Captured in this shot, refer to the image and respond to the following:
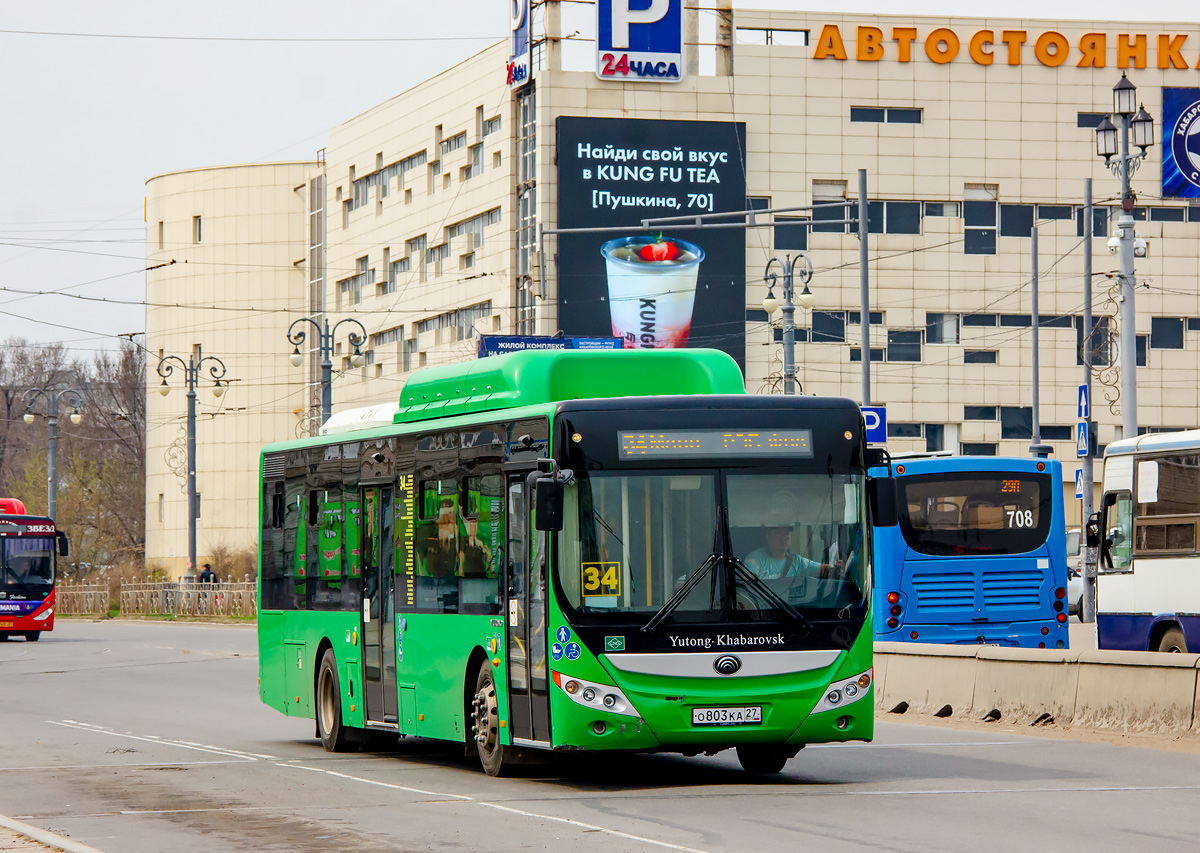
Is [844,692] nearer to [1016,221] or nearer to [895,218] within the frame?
[895,218]

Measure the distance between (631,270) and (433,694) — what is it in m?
54.3

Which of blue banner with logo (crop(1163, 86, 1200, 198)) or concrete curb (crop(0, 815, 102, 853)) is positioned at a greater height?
blue banner with logo (crop(1163, 86, 1200, 198))

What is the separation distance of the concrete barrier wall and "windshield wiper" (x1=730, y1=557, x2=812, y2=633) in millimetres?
4771

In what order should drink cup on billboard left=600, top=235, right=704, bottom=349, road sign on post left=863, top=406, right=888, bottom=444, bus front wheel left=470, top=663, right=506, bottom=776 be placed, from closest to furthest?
1. bus front wheel left=470, top=663, right=506, bottom=776
2. road sign on post left=863, top=406, right=888, bottom=444
3. drink cup on billboard left=600, top=235, right=704, bottom=349

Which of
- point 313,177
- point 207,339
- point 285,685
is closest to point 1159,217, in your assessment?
point 313,177

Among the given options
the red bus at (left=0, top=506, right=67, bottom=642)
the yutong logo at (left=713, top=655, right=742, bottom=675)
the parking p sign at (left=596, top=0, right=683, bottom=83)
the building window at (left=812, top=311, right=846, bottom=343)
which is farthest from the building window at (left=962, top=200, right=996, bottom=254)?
the yutong logo at (left=713, top=655, right=742, bottom=675)

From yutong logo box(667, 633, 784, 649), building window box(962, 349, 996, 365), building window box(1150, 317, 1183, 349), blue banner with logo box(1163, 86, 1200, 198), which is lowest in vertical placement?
yutong logo box(667, 633, 784, 649)

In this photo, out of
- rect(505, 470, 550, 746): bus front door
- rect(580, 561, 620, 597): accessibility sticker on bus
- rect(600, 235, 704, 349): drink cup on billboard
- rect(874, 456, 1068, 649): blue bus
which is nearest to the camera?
rect(580, 561, 620, 597): accessibility sticker on bus

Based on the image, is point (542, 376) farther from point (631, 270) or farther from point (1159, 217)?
point (1159, 217)

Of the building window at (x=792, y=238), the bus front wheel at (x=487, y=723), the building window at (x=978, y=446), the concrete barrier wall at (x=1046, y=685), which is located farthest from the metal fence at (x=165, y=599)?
the bus front wheel at (x=487, y=723)

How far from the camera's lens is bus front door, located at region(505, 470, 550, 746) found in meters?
13.2

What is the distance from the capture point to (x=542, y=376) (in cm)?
1430

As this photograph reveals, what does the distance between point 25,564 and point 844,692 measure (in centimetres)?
3669

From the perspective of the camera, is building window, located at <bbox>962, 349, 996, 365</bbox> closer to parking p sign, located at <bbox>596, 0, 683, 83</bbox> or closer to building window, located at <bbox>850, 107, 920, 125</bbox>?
building window, located at <bbox>850, 107, 920, 125</bbox>
